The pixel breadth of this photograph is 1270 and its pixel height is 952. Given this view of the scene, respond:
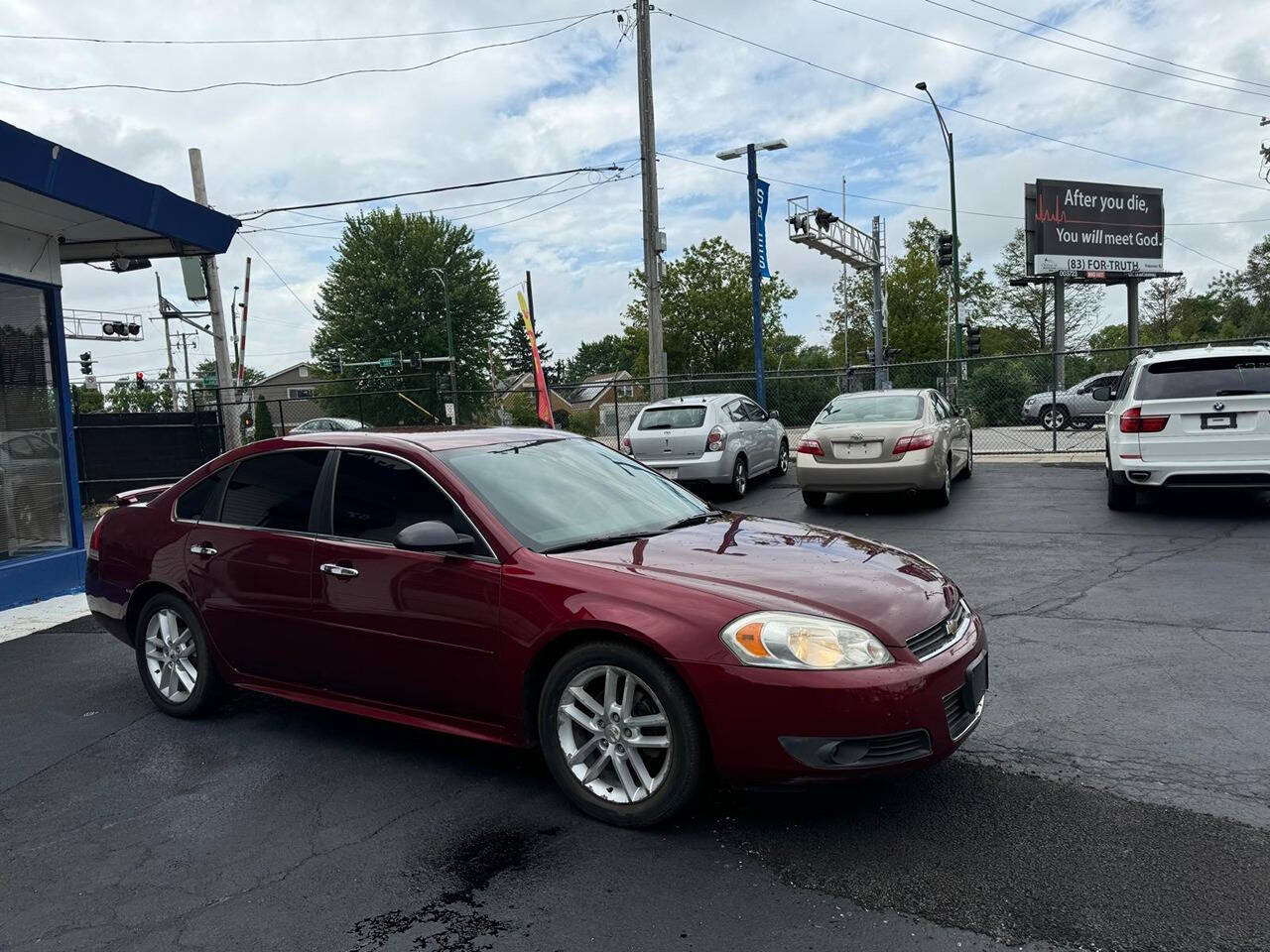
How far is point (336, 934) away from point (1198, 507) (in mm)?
10540

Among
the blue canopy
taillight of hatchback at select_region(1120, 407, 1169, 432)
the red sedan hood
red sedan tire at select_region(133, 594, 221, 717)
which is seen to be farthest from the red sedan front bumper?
taillight of hatchback at select_region(1120, 407, 1169, 432)

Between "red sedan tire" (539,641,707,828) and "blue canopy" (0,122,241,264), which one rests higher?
"blue canopy" (0,122,241,264)

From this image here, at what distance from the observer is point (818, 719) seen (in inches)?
131

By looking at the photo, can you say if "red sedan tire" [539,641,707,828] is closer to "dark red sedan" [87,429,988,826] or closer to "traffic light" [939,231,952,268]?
"dark red sedan" [87,429,988,826]

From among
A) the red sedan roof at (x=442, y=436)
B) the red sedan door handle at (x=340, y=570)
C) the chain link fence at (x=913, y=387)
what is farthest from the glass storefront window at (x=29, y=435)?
the red sedan door handle at (x=340, y=570)

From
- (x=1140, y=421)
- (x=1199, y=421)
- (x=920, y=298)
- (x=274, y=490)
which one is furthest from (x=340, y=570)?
(x=920, y=298)

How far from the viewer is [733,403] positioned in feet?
47.5

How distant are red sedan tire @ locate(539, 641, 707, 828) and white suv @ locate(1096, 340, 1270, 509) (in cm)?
832

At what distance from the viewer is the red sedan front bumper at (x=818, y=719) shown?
10.9 feet

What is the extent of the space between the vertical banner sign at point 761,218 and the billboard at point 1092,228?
19.4 m

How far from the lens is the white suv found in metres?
9.62

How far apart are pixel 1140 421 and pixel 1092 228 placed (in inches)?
1244

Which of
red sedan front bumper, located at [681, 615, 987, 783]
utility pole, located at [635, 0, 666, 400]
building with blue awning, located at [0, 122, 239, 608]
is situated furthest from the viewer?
utility pole, located at [635, 0, 666, 400]

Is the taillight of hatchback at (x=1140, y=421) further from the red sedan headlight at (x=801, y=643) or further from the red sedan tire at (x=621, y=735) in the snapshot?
the red sedan tire at (x=621, y=735)
